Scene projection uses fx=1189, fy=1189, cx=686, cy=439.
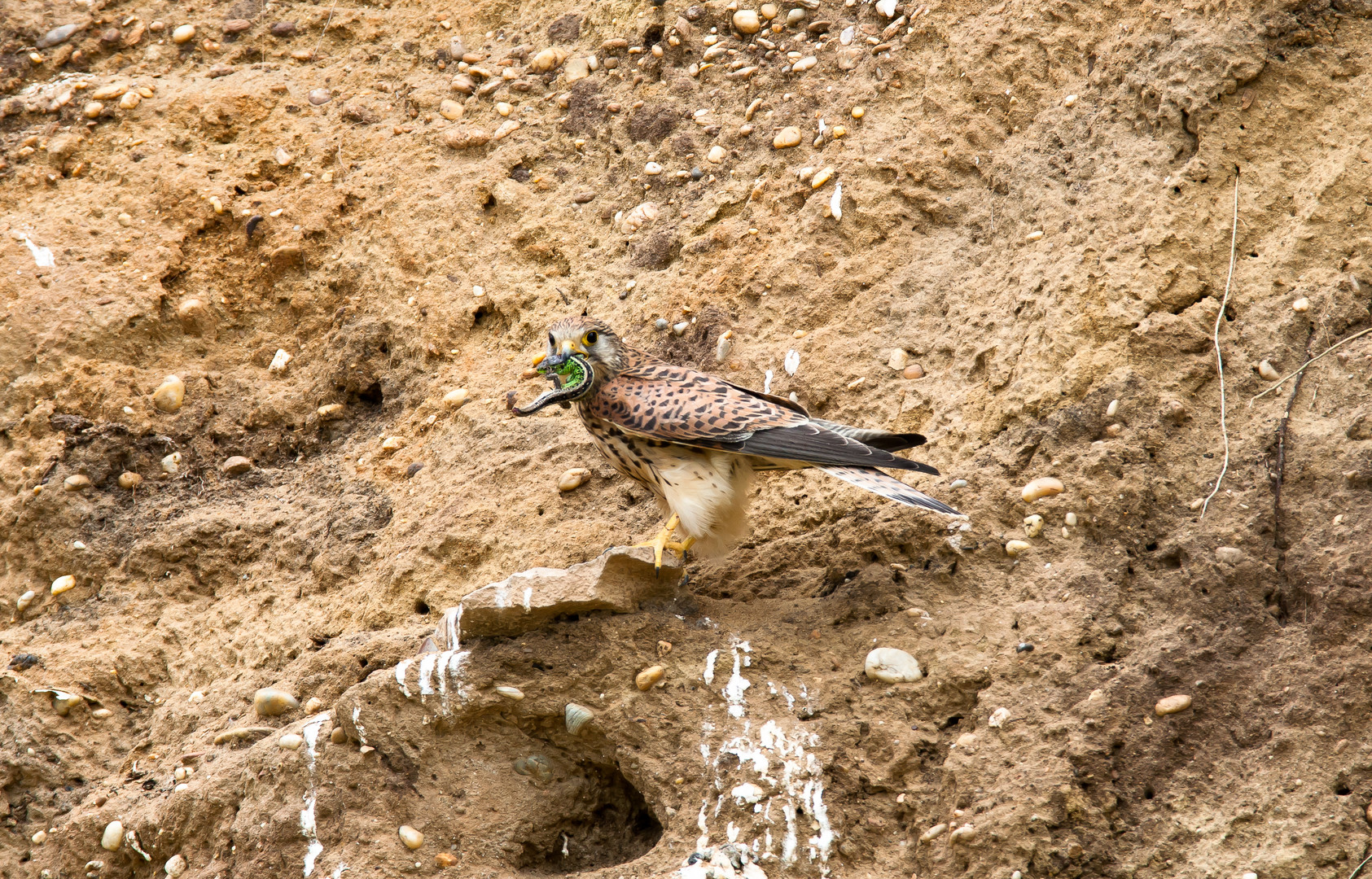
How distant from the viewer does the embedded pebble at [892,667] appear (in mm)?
3021

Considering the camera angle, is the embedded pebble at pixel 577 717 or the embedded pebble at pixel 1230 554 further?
the embedded pebble at pixel 577 717

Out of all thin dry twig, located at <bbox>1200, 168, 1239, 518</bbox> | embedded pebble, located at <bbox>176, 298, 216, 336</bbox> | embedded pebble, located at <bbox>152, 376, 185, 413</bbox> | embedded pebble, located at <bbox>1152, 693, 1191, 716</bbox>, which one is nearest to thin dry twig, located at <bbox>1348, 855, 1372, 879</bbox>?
embedded pebble, located at <bbox>1152, 693, 1191, 716</bbox>

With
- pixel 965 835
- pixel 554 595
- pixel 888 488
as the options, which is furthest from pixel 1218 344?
pixel 554 595

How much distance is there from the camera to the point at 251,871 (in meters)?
3.10

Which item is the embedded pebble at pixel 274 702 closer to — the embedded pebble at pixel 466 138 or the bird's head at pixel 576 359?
the bird's head at pixel 576 359

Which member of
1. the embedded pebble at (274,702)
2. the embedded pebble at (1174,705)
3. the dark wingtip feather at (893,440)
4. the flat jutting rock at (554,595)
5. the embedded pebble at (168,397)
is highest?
the dark wingtip feather at (893,440)

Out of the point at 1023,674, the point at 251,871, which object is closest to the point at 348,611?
the point at 251,871

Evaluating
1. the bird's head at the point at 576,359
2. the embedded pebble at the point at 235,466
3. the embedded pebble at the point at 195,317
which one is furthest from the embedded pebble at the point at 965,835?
the embedded pebble at the point at 195,317

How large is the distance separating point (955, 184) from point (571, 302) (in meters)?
1.52

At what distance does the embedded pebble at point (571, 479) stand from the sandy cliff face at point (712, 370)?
8 centimetres

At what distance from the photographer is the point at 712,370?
426 centimetres

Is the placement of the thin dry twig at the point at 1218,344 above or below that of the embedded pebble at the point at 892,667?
above

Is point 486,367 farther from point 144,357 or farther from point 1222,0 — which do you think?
point 1222,0

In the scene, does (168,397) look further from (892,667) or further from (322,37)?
(892,667)
